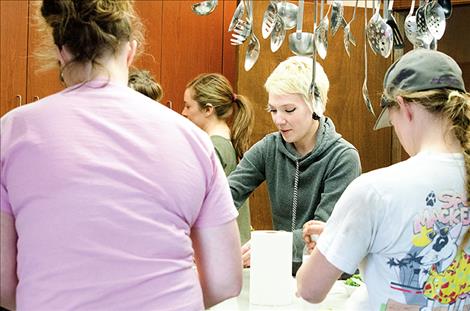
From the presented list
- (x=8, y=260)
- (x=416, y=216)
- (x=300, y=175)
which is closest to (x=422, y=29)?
(x=416, y=216)

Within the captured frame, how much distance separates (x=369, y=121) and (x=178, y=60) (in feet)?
3.71

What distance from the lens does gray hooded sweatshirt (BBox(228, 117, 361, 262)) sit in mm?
2523

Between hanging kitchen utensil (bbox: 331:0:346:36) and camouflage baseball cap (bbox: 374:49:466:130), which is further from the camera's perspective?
hanging kitchen utensil (bbox: 331:0:346:36)

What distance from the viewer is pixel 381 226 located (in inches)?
59.2

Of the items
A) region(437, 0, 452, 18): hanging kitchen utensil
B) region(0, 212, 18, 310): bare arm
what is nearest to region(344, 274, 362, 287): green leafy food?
region(437, 0, 452, 18): hanging kitchen utensil

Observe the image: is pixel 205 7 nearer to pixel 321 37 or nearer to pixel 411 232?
pixel 321 37

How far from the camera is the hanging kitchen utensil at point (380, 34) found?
1.91 meters

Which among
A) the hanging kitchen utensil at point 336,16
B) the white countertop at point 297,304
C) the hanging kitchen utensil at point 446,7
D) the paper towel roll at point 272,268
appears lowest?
the white countertop at point 297,304

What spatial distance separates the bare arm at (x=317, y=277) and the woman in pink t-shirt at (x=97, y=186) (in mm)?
323

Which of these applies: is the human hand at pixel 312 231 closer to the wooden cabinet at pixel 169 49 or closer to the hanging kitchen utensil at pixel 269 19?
the hanging kitchen utensil at pixel 269 19

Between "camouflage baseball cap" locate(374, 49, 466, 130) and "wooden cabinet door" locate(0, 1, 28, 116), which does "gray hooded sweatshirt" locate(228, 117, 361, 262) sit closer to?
"camouflage baseball cap" locate(374, 49, 466, 130)

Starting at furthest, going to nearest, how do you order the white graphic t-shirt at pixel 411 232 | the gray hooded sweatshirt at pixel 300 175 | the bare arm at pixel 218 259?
the gray hooded sweatshirt at pixel 300 175 < the white graphic t-shirt at pixel 411 232 < the bare arm at pixel 218 259

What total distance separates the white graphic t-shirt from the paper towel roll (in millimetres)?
419

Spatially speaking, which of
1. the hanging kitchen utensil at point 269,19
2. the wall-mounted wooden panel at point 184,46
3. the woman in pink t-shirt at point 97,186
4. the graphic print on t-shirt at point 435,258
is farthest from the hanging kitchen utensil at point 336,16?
the wall-mounted wooden panel at point 184,46
